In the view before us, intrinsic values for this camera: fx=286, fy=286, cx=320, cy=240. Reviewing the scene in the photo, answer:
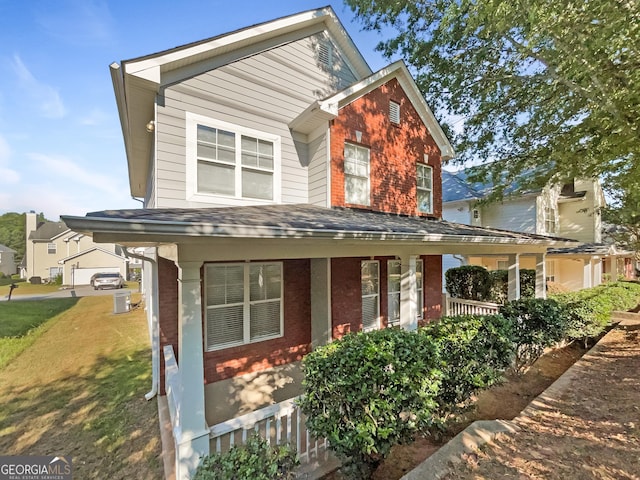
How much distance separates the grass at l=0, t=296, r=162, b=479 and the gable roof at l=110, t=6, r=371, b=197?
603cm

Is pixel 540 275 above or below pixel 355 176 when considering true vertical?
below

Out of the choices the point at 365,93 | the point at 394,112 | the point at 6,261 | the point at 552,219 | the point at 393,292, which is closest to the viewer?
the point at 365,93

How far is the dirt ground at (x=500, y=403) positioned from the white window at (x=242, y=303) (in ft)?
12.1

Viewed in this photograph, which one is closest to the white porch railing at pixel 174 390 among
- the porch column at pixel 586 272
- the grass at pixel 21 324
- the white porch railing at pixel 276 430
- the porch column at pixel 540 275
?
the white porch railing at pixel 276 430

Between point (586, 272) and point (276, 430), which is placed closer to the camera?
point (276, 430)

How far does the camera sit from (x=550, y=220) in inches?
706

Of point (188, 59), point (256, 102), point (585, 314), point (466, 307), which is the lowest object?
point (466, 307)

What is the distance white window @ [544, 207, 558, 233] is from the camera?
57.1ft

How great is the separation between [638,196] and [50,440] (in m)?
13.4

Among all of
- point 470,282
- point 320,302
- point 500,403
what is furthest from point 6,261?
point 500,403

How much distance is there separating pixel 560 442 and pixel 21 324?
1748 centimetres

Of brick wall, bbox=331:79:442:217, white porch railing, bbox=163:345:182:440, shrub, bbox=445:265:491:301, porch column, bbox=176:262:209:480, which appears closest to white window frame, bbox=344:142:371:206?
brick wall, bbox=331:79:442:217

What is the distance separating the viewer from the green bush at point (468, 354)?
4.40 m

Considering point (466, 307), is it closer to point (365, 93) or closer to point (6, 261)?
point (365, 93)
